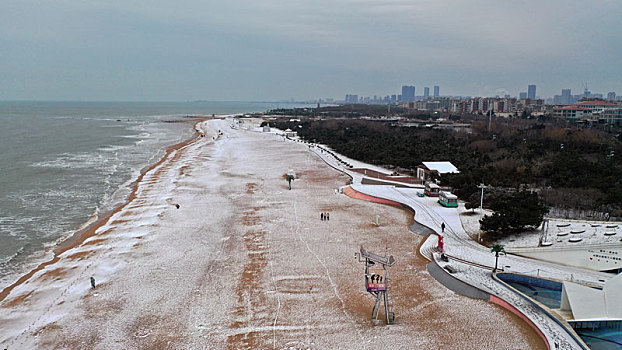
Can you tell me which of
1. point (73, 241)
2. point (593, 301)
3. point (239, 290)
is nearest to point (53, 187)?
point (73, 241)

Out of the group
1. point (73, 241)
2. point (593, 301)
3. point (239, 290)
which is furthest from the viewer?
point (73, 241)

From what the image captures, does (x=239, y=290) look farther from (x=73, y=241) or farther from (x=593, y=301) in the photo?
(x=593, y=301)

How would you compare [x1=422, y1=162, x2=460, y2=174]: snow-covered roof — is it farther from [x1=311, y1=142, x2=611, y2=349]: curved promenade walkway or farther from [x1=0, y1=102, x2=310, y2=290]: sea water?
[x1=0, y1=102, x2=310, y2=290]: sea water

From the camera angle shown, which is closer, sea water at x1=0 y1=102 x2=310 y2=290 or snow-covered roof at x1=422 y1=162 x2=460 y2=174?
sea water at x1=0 y1=102 x2=310 y2=290

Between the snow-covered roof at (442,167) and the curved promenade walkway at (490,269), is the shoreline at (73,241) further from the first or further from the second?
the snow-covered roof at (442,167)

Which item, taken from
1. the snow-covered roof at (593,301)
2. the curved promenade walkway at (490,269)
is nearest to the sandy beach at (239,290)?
the curved promenade walkway at (490,269)

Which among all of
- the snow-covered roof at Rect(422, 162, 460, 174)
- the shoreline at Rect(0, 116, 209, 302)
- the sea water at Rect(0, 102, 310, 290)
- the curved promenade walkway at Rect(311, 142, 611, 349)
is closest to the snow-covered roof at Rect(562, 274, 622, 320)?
the curved promenade walkway at Rect(311, 142, 611, 349)

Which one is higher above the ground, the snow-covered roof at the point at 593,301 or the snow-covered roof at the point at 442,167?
the snow-covered roof at the point at 442,167
